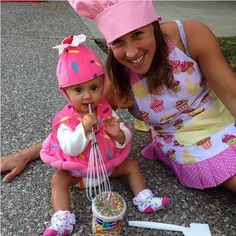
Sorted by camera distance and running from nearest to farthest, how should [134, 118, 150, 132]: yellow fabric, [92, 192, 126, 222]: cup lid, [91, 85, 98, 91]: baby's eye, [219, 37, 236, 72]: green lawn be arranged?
[92, 192, 126, 222]: cup lid
[91, 85, 98, 91]: baby's eye
[134, 118, 150, 132]: yellow fabric
[219, 37, 236, 72]: green lawn

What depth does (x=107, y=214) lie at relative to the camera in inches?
65.2

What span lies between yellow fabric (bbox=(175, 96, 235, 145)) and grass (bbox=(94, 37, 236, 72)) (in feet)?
5.56

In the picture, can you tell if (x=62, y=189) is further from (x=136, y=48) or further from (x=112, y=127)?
(x=136, y=48)

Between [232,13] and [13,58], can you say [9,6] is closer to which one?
[13,58]

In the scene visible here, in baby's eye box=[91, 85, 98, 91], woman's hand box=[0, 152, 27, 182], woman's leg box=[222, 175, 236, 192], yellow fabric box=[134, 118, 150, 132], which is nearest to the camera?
baby's eye box=[91, 85, 98, 91]

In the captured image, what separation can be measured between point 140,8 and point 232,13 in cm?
478

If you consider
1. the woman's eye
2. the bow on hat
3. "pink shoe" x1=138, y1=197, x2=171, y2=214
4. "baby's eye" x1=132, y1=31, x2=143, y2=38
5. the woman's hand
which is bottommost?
the woman's hand

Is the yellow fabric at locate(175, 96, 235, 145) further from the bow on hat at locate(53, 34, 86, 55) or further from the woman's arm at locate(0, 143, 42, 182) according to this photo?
the woman's arm at locate(0, 143, 42, 182)

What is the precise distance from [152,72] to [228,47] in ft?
8.46

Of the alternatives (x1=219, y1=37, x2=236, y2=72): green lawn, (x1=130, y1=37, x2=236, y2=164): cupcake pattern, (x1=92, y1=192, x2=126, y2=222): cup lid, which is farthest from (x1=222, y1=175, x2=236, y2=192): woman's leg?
(x1=219, y1=37, x2=236, y2=72): green lawn

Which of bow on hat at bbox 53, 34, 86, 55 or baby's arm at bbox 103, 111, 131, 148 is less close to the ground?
bow on hat at bbox 53, 34, 86, 55

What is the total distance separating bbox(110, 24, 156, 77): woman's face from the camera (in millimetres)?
1793

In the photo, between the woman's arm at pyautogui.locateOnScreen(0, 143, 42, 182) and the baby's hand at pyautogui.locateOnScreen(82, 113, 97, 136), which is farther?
the woman's arm at pyautogui.locateOnScreen(0, 143, 42, 182)

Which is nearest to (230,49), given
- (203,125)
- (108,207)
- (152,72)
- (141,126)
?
(141,126)
